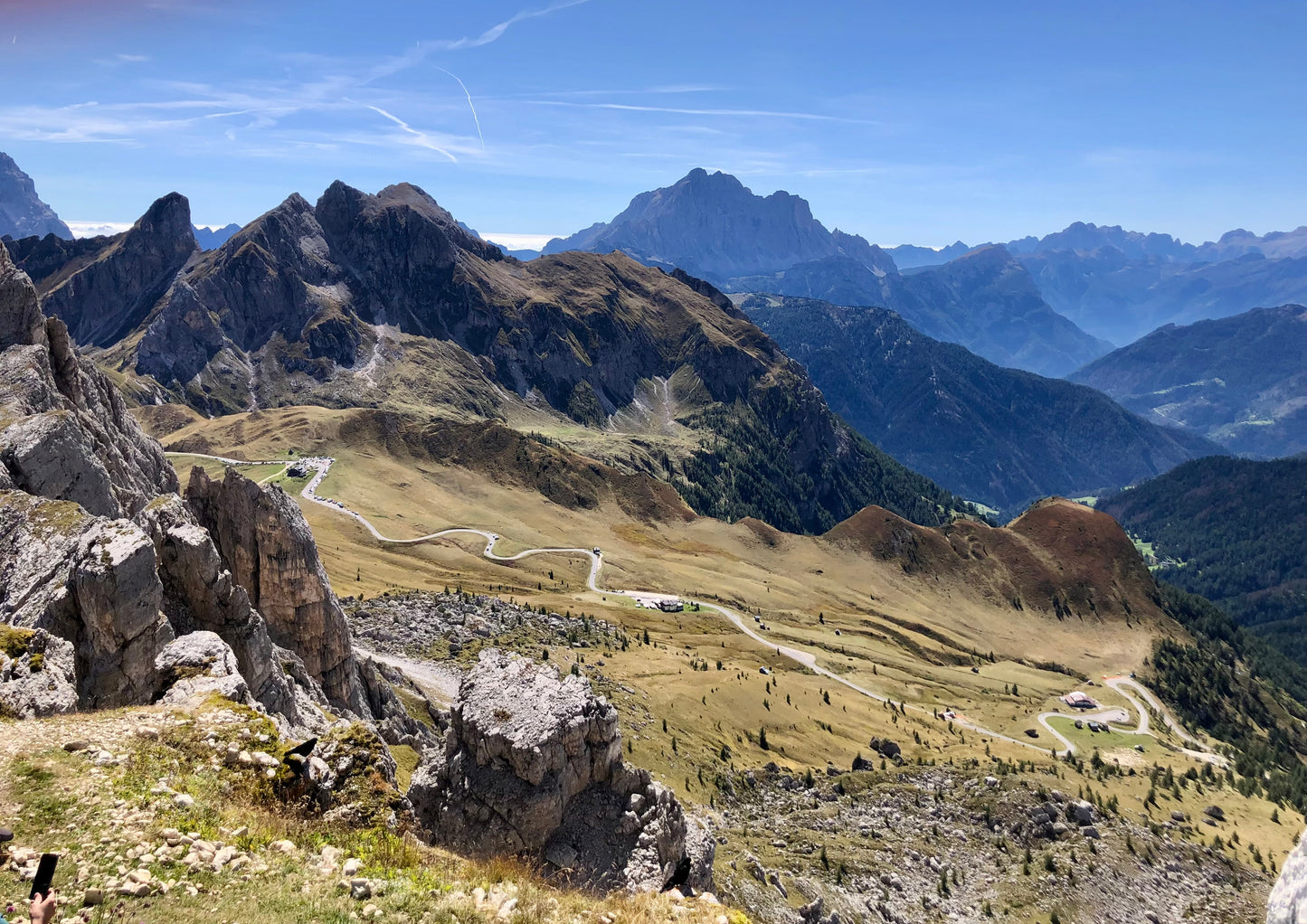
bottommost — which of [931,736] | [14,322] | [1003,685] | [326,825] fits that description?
[1003,685]

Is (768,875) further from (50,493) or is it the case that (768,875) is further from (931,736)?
(931,736)

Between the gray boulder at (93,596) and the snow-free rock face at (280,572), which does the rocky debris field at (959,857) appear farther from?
the gray boulder at (93,596)

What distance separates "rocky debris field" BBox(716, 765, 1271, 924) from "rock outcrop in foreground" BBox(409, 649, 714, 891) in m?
16.6

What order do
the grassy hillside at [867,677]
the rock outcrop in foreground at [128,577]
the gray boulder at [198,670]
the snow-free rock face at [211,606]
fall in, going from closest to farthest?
the gray boulder at [198,670] → the rock outcrop in foreground at [128,577] → the snow-free rock face at [211,606] → the grassy hillside at [867,677]

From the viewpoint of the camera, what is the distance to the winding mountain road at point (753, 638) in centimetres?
10794

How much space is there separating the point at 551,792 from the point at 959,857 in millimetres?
44474

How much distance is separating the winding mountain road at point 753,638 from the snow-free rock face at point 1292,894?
8136 cm

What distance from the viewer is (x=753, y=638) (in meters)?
127

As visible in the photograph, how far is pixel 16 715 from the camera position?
66.0 feet

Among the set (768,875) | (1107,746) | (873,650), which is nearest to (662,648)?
(873,650)

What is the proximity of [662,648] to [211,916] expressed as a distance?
313 ft

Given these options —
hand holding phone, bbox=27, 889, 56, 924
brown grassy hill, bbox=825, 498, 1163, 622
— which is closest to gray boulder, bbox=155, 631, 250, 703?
A: hand holding phone, bbox=27, 889, 56, 924

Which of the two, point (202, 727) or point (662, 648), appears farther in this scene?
point (662, 648)

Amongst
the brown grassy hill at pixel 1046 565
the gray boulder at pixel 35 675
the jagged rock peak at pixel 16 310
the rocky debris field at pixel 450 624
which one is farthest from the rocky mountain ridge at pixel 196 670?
the brown grassy hill at pixel 1046 565
